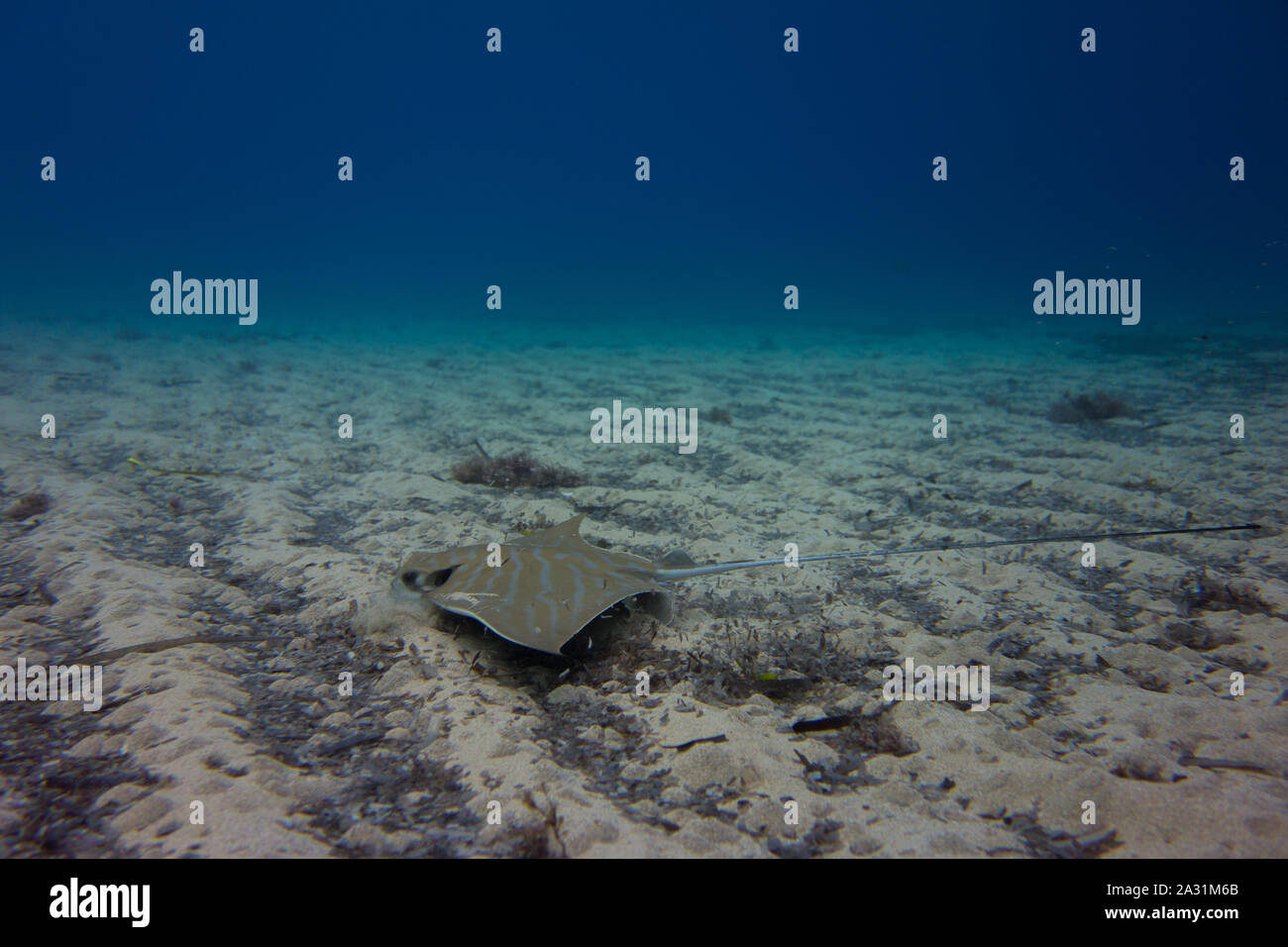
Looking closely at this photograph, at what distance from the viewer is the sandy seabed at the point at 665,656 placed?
1.97m

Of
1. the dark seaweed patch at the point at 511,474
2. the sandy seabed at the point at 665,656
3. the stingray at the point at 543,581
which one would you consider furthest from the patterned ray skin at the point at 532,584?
the dark seaweed patch at the point at 511,474

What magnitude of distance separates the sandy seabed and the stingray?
0.97 ft

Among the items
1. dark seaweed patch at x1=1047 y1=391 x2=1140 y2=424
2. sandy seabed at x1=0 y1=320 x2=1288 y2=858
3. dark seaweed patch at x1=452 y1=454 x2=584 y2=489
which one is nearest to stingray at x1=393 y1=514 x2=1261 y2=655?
sandy seabed at x1=0 y1=320 x2=1288 y2=858

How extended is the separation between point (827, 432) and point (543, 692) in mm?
6495

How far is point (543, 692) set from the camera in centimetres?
284

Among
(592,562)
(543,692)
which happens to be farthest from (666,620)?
(543,692)

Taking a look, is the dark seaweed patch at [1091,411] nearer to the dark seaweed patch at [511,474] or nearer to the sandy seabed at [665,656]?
the sandy seabed at [665,656]

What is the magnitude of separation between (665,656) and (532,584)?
0.85 metres

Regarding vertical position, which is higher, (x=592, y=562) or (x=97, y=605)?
(x=592, y=562)

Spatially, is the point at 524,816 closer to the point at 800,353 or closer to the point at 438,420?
the point at 438,420

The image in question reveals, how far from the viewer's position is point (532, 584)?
117 inches

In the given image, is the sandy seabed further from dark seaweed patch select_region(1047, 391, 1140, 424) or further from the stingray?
dark seaweed patch select_region(1047, 391, 1140, 424)

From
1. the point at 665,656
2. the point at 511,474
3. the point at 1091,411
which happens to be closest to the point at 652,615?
the point at 665,656

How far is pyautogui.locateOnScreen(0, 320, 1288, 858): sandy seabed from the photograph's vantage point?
6.47ft
